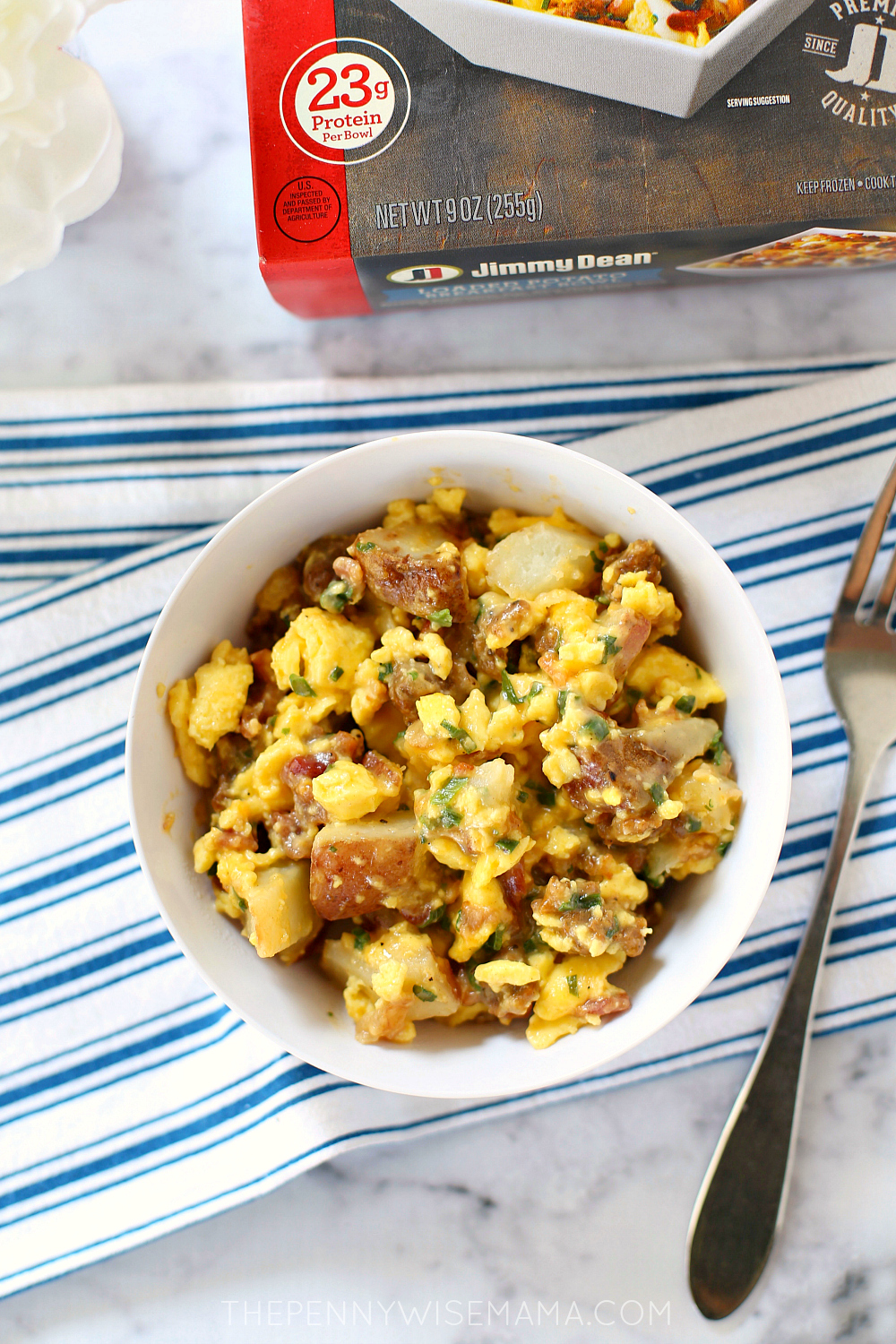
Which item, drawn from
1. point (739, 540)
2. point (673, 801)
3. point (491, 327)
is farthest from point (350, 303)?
point (673, 801)

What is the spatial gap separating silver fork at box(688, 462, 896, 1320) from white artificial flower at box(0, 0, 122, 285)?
6.55 feet

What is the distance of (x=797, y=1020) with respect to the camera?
2.22m

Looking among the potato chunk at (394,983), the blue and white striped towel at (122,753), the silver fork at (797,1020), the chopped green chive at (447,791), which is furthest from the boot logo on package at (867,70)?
the potato chunk at (394,983)

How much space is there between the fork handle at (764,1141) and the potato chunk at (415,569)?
3.62 feet

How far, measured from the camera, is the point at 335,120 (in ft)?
6.50

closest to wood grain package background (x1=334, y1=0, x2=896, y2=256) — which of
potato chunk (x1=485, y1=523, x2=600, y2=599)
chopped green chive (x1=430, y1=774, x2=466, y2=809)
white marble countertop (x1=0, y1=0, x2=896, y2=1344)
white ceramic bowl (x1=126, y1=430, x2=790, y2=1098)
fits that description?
white marble countertop (x1=0, y1=0, x2=896, y2=1344)

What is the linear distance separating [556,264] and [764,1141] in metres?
2.06

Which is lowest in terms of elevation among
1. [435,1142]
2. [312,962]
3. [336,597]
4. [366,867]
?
[435,1142]

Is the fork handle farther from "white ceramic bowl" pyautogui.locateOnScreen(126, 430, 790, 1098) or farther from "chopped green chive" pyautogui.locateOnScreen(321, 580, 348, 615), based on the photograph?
"chopped green chive" pyautogui.locateOnScreen(321, 580, 348, 615)

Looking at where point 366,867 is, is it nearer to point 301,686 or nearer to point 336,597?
point 301,686

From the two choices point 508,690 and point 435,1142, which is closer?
point 508,690

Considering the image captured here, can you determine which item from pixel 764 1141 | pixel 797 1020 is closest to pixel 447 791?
pixel 797 1020

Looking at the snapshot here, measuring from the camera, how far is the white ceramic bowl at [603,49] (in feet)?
6.18

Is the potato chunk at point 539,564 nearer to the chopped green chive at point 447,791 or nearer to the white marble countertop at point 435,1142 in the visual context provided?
the chopped green chive at point 447,791
